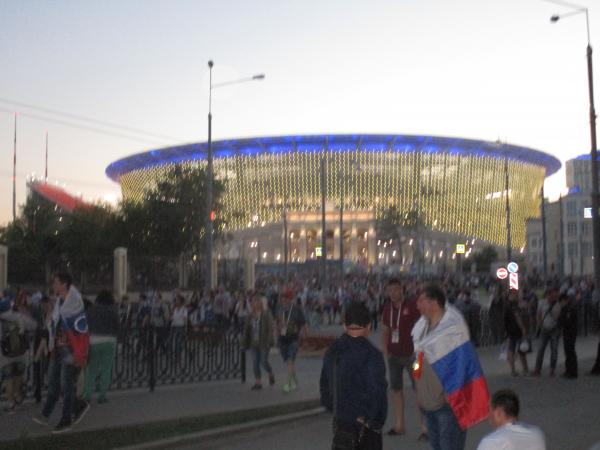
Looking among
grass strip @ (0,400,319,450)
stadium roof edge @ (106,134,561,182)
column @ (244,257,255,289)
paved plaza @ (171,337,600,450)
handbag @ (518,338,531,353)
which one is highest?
stadium roof edge @ (106,134,561,182)

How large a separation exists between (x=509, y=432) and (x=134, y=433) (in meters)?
6.85

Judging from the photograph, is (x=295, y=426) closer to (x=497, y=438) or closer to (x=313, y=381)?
(x=313, y=381)

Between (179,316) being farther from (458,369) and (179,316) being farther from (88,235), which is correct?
(88,235)

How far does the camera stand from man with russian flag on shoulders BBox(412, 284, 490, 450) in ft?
20.9

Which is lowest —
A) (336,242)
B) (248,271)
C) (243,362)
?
(243,362)

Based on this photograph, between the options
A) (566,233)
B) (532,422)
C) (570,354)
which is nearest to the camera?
(532,422)

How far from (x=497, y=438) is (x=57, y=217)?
58.0 metres

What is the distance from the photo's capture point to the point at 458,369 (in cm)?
644

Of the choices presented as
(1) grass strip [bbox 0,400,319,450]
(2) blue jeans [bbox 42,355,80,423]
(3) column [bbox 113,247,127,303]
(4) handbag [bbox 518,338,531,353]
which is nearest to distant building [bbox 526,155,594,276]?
(3) column [bbox 113,247,127,303]

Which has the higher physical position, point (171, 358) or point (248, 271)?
point (248, 271)

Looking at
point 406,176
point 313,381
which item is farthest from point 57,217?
point 406,176

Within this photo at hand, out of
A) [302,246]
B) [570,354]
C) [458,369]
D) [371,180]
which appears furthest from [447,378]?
[371,180]

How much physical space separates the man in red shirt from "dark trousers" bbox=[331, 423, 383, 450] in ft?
15.1

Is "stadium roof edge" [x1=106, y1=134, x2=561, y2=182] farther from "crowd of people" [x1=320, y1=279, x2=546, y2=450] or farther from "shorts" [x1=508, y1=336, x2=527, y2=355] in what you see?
"crowd of people" [x1=320, y1=279, x2=546, y2=450]
